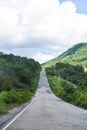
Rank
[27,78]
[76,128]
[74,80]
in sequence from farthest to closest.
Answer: [74,80] → [27,78] → [76,128]

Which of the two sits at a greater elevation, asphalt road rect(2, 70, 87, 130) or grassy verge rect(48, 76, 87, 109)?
grassy verge rect(48, 76, 87, 109)

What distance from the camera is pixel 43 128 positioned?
61.9 feet

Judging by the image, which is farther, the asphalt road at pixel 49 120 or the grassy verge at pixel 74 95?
the grassy verge at pixel 74 95

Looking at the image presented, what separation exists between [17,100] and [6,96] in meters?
3.02

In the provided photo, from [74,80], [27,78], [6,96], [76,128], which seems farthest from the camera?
[74,80]

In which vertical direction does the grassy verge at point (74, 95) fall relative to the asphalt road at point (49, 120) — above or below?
above

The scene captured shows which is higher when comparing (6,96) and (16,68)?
(16,68)

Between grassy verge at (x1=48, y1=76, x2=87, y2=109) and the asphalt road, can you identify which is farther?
grassy verge at (x1=48, y1=76, x2=87, y2=109)

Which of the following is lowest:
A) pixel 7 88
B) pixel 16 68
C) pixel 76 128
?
pixel 76 128

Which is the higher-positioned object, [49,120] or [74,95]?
[74,95]

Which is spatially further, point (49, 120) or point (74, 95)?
point (74, 95)

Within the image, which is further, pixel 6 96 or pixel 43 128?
pixel 6 96

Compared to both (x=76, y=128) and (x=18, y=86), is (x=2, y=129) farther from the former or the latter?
(x=18, y=86)

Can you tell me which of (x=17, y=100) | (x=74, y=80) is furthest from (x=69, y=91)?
(x=74, y=80)
